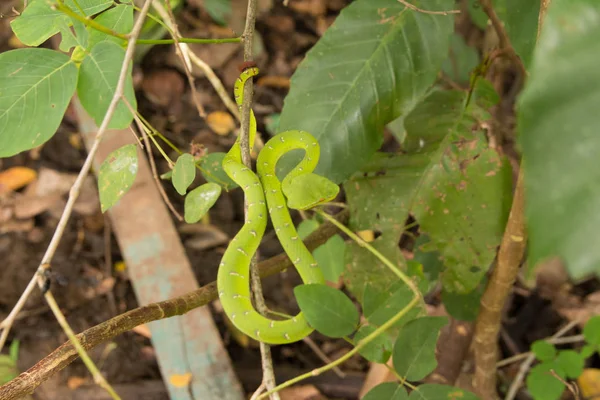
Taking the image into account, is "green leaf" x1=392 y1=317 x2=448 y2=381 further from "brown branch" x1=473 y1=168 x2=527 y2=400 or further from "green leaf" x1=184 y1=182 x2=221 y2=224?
"green leaf" x1=184 y1=182 x2=221 y2=224

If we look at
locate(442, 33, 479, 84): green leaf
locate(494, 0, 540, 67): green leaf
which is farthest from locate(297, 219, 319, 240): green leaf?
locate(442, 33, 479, 84): green leaf

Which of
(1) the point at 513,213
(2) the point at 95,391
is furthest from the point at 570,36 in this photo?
(2) the point at 95,391

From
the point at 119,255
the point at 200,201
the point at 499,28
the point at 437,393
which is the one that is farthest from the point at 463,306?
the point at 119,255

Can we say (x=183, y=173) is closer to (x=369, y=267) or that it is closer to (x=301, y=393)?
(x=369, y=267)

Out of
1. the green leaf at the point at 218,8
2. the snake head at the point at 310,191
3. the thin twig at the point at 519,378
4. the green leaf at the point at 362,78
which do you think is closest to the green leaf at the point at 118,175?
the snake head at the point at 310,191

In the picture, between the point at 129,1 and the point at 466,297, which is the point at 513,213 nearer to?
the point at 466,297

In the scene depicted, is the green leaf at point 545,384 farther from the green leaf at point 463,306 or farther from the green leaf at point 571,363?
the green leaf at point 463,306

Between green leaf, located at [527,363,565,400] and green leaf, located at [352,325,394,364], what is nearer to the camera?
green leaf, located at [352,325,394,364]
